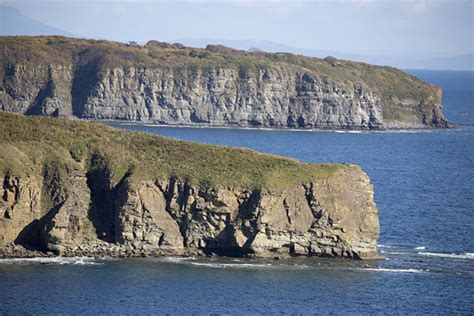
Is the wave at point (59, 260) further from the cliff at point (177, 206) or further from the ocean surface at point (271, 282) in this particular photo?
the cliff at point (177, 206)

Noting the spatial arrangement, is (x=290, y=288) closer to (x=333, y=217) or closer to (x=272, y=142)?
(x=333, y=217)

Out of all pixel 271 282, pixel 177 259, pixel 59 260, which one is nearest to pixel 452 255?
pixel 271 282

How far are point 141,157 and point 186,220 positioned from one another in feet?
24.3

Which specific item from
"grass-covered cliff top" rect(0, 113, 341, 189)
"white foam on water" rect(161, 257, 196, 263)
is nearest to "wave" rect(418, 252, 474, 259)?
"grass-covered cliff top" rect(0, 113, 341, 189)

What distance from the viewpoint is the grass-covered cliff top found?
85312mm

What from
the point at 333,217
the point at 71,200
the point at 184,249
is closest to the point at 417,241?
the point at 333,217

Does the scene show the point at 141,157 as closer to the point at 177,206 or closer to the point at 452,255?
the point at 177,206

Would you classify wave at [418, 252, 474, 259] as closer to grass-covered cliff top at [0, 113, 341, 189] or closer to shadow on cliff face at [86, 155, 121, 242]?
grass-covered cliff top at [0, 113, 341, 189]

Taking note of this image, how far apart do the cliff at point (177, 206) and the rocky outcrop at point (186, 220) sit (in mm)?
72

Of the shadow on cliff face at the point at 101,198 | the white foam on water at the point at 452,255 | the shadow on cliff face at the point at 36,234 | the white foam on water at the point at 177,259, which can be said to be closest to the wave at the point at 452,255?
the white foam on water at the point at 452,255

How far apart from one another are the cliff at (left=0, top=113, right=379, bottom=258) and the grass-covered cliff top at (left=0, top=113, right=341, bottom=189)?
98 millimetres

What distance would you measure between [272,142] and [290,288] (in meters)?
100.0

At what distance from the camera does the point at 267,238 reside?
82.4 meters

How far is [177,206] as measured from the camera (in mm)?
84188
